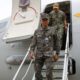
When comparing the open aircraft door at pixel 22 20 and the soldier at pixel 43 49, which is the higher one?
the open aircraft door at pixel 22 20

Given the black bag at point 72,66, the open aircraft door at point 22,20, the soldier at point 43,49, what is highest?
the open aircraft door at point 22,20

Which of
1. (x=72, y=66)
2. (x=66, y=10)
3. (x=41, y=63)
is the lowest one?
(x=72, y=66)

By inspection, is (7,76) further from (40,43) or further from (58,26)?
(40,43)

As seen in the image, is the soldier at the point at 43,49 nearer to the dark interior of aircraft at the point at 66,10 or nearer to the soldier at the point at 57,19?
the soldier at the point at 57,19

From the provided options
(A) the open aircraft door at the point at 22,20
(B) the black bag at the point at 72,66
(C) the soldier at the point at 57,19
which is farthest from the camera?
(A) the open aircraft door at the point at 22,20

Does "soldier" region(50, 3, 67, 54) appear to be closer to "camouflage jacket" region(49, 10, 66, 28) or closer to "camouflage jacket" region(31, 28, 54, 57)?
"camouflage jacket" region(49, 10, 66, 28)

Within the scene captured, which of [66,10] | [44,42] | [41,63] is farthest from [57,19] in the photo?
[41,63]

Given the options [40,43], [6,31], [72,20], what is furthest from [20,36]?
[40,43]

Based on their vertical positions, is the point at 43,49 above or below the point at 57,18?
below

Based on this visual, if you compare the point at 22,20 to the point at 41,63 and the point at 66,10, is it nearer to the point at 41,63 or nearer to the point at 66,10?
the point at 66,10

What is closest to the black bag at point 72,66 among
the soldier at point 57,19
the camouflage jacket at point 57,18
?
the soldier at point 57,19

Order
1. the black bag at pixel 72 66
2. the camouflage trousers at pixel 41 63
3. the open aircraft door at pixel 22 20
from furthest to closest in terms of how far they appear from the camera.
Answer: the open aircraft door at pixel 22 20, the black bag at pixel 72 66, the camouflage trousers at pixel 41 63

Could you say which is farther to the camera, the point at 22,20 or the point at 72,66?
the point at 22,20

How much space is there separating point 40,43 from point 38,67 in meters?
0.54
